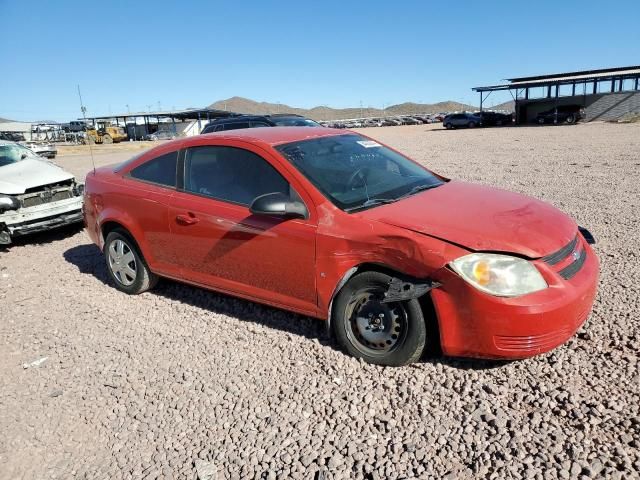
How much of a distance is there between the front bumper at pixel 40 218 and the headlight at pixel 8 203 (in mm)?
65

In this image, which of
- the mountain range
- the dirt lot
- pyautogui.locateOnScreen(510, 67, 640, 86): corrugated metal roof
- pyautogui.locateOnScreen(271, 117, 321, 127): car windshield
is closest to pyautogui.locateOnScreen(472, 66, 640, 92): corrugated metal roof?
pyautogui.locateOnScreen(510, 67, 640, 86): corrugated metal roof

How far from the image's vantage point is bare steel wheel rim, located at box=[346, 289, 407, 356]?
10.9ft

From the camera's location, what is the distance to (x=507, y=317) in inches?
116

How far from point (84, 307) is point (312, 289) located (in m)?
2.72

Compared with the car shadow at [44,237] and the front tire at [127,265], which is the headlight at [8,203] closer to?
the car shadow at [44,237]

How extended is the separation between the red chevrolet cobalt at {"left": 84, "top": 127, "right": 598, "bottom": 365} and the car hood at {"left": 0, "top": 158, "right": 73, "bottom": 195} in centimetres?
371

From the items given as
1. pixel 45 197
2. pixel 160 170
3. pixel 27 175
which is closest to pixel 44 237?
pixel 45 197

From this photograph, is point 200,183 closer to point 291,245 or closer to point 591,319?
point 291,245

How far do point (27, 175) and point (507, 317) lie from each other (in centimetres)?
772

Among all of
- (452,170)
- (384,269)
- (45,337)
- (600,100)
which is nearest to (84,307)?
(45,337)

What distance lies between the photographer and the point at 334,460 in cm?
266

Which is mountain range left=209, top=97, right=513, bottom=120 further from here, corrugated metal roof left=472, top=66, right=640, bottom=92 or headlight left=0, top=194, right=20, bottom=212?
headlight left=0, top=194, right=20, bottom=212

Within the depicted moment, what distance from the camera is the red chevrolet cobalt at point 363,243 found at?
9.93ft

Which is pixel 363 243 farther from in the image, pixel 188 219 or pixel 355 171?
pixel 188 219
